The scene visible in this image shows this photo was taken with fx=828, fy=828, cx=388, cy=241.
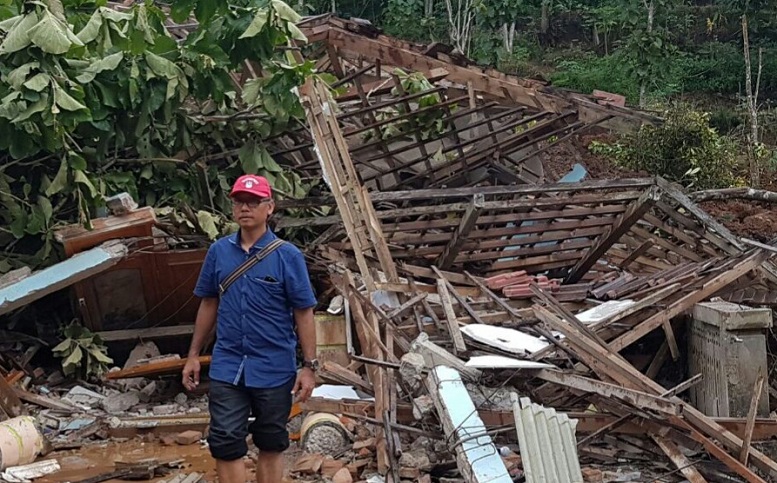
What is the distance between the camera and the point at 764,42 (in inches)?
809

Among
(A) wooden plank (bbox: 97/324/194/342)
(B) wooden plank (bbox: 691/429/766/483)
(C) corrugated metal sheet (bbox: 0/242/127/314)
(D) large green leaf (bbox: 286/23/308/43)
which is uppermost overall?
(D) large green leaf (bbox: 286/23/308/43)

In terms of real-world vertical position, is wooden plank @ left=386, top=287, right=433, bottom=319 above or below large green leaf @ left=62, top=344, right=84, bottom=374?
above

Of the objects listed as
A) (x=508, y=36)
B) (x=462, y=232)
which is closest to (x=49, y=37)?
(x=462, y=232)

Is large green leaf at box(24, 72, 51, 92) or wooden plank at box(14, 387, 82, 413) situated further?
wooden plank at box(14, 387, 82, 413)

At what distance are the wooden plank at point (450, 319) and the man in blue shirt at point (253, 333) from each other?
5.86ft

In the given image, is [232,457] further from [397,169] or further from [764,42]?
[764,42]

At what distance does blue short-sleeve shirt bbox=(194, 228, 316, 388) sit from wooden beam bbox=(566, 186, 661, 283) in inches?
176

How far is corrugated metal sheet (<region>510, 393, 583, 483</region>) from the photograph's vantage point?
158 inches

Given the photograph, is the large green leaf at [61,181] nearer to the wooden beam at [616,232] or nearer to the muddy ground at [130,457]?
the muddy ground at [130,457]

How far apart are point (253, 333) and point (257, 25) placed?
12.0 ft

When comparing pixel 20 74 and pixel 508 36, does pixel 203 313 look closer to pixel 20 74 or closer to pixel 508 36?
pixel 20 74

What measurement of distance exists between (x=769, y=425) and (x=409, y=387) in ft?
7.03

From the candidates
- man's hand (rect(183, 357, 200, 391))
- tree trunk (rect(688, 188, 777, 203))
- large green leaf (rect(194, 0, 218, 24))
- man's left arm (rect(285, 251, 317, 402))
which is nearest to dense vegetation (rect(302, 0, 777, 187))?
tree trunk (rect(688, 188, 777, 203))

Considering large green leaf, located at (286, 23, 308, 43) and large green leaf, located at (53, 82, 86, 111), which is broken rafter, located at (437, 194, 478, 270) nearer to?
large green leaf, located at (286, 23, 308, 43)
